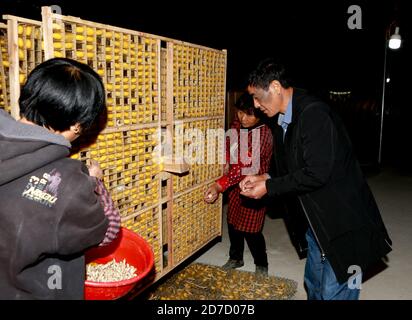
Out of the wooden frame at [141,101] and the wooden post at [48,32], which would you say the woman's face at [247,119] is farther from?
the wooden post at [48,32]

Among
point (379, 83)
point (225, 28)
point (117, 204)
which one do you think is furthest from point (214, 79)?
point (379, 83)

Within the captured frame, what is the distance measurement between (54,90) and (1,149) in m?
0.30

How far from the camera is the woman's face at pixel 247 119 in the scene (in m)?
3.92

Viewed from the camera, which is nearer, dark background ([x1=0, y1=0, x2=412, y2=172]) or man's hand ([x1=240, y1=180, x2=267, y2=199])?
man's hand ([x1=240, y1=180, x2=267, y2=199])

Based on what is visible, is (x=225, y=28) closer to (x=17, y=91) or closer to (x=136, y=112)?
(x=136, y=112)

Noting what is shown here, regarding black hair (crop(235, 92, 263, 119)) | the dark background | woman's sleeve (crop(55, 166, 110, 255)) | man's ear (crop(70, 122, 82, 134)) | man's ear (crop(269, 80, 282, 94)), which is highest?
the dark background

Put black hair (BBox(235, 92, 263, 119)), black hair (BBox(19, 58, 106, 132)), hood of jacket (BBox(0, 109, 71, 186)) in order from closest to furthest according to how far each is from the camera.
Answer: hood of jacket (BBox(0, 109, 71, 186)) → black hair (BBox(19, 58, 106, 132)) → black hair (BBox(235, 92, 263, 119))

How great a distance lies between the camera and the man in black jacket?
7.79ft

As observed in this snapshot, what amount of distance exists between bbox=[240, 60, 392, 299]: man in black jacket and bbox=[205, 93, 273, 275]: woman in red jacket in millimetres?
1272

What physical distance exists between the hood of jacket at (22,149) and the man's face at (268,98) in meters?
1.66

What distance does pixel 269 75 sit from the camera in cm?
257

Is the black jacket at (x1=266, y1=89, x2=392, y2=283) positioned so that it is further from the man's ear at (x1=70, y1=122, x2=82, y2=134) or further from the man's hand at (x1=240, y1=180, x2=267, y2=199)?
the man's ear at (x1=70, y1=122, x2=82, y2=134)

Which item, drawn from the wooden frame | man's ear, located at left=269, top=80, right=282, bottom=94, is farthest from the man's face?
the wooden frame
